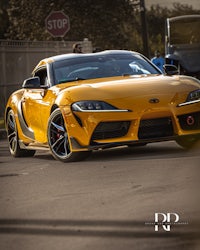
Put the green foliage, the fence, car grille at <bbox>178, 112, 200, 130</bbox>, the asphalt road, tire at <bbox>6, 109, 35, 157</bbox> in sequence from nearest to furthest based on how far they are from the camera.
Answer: the asphalt road → car grille at <bbox>178, 112, 200, 130</bbox> → tire at <bbox>6, 109, 35, 157</bbox> → the fence → the green foliage

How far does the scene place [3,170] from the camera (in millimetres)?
12062

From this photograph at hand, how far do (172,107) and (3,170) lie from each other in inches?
79.5

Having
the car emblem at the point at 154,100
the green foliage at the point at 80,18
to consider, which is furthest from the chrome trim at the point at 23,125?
the green foliage at the point at 80,18

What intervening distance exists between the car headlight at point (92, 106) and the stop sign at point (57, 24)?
686 inches

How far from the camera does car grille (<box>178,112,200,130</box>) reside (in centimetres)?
1183

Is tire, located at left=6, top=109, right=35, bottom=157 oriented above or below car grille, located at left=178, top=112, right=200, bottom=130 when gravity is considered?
below

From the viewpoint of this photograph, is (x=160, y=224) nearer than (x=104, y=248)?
No

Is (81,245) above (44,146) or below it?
above

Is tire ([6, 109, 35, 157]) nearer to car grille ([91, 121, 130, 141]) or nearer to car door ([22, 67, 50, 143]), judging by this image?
car door ([22, 67, 50, 143])

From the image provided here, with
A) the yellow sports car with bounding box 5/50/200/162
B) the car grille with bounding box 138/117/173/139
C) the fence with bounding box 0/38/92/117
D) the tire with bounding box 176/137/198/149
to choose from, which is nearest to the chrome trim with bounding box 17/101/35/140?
the yellow sports car with bounding box 5/50/200/162

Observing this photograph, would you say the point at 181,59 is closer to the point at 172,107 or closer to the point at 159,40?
the point at 172,107

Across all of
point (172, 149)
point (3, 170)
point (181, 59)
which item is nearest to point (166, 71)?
point (172, 149)

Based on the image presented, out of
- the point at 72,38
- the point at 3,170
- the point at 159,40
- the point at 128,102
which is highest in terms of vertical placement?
the point at 128,102

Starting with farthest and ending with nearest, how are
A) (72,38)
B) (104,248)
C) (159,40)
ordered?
(159,40)
(72,38)
(104,248)
